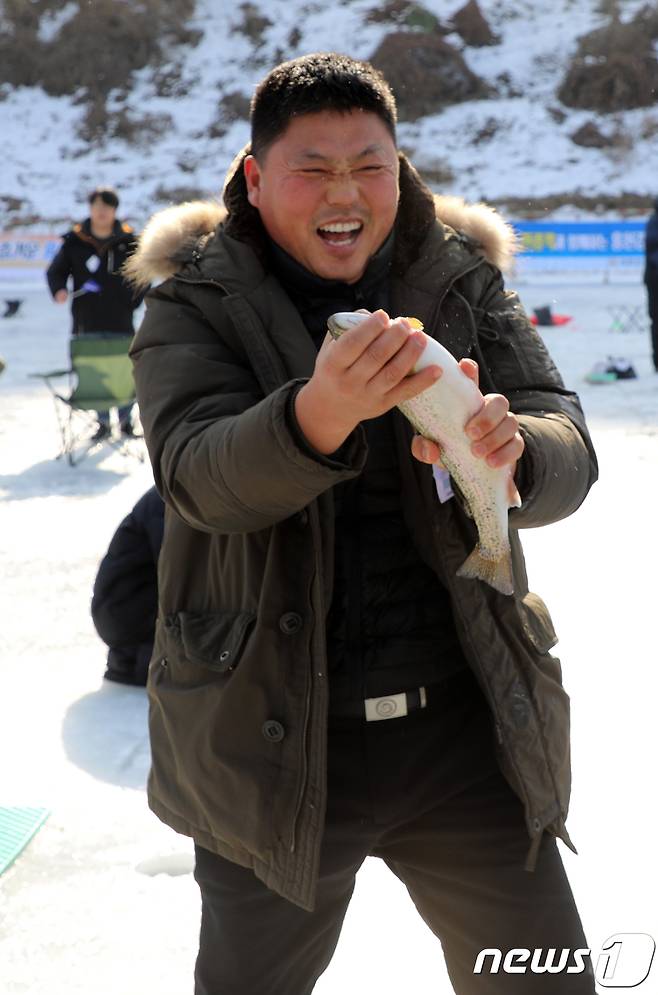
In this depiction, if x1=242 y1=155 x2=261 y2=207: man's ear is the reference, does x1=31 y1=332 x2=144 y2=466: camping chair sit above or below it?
below

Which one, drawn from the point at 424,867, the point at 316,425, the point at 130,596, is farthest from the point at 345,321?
the point at 130,596

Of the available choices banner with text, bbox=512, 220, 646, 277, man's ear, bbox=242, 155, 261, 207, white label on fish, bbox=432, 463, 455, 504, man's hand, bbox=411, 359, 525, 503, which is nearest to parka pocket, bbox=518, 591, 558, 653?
white label on fish, bbox=432, 463, 455, 504

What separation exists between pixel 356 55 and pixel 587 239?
58.5 ft

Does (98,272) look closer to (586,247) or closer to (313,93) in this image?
(313,93)

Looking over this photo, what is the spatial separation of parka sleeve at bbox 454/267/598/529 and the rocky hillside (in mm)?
28296

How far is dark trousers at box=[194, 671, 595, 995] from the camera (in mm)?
1944

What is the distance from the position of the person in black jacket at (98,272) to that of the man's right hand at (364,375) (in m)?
8.31

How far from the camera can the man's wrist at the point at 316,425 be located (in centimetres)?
165

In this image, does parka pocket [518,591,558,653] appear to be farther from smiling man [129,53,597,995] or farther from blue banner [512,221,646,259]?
blue banner [512,221,646,259]

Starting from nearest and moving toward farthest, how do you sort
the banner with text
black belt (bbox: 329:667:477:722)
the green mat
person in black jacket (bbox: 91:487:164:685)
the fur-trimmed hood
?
black belt (bbox: 329:667:477:722) → the fur-trimmed hood → the green mat → person in black jacket (bbox: 91:487:164:685) → the banner with text

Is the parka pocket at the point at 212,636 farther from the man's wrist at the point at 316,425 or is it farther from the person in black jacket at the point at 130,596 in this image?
the person in black jacket at the point at 130,596

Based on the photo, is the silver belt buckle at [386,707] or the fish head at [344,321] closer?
the fish head at [344,321]

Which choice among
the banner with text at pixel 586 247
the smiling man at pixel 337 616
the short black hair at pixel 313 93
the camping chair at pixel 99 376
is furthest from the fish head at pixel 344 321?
the banner with text at pixel 586 247

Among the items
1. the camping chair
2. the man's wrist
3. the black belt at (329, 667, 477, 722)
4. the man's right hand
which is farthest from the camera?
the camping chair
